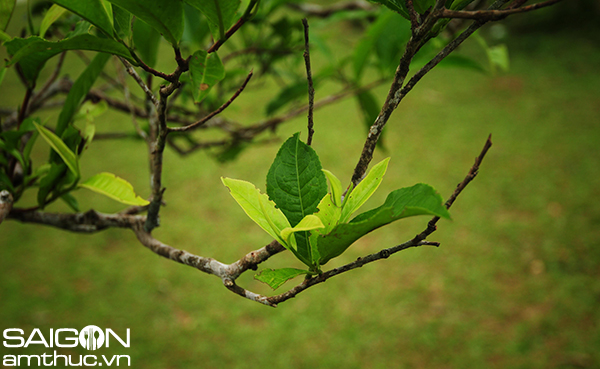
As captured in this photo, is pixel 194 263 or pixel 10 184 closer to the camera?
pixel 194 263

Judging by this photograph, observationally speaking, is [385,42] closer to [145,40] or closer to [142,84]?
[145,40]

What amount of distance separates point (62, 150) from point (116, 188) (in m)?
0.10

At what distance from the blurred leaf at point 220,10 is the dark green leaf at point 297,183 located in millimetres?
152

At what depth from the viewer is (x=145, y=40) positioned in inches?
30.6

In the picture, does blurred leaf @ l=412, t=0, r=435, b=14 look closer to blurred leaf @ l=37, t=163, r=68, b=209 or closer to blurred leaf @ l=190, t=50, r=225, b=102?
blurred leaf @ l=190, t=50, r=225, b=102

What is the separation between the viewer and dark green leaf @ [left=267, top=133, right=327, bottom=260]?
1.55 feet

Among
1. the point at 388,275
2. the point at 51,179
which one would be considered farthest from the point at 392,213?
the point at 388,275

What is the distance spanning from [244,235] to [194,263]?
3108 millimetres

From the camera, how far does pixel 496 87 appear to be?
5.83m

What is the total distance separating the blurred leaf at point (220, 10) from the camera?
38cm

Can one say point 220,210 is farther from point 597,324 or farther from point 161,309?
point 597,324

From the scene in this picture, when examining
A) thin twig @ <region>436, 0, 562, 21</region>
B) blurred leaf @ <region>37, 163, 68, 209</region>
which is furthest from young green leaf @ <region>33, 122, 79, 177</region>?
thin twig @ <region>436, 0, 562, 21</region>

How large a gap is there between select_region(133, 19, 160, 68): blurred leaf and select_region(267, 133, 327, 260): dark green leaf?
18.6 inches

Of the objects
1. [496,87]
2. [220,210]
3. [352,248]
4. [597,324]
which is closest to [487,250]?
[597,324]
